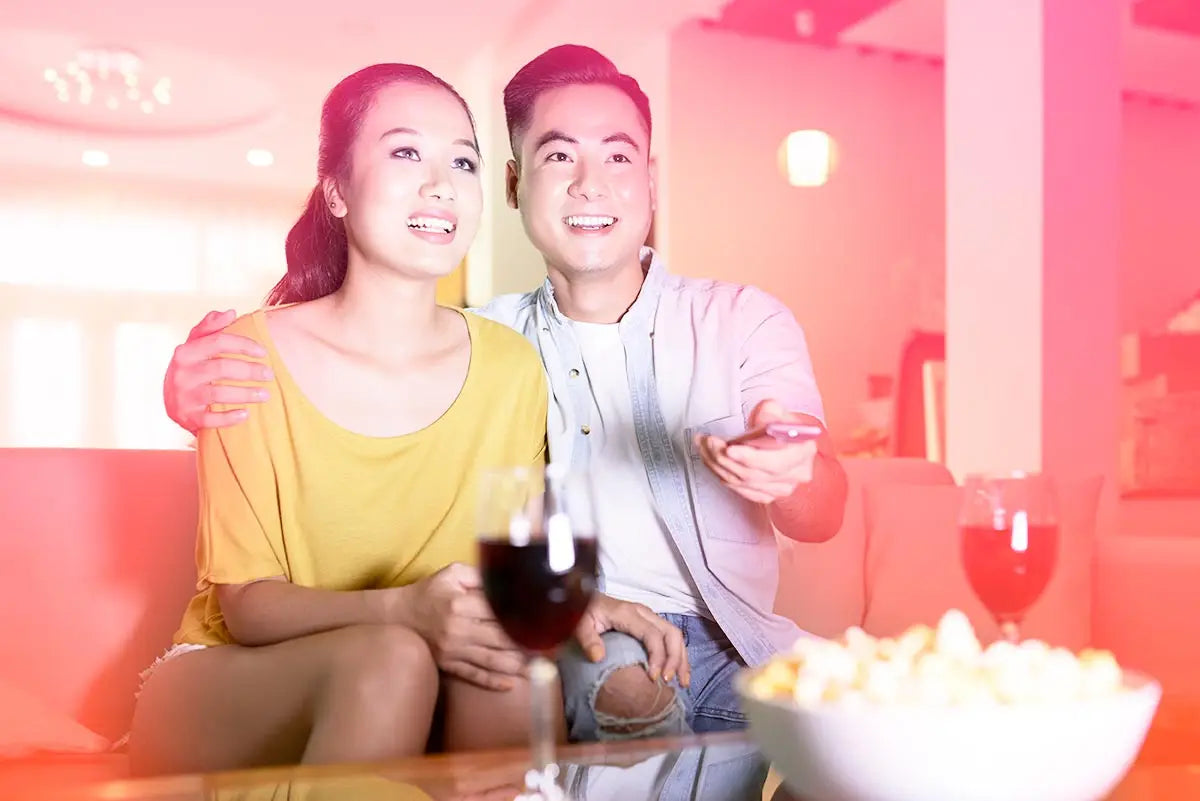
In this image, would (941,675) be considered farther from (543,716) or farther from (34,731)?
(34,731)

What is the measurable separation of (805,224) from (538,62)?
3.26 meters

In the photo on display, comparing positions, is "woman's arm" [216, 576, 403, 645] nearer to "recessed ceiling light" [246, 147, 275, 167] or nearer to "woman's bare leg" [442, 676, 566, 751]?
"woman's bare leg" [442, 676, 566, 751]

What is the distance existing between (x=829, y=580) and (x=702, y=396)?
0.65m

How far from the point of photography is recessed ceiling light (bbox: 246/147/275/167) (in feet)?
22.7

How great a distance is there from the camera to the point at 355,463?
1305 mm

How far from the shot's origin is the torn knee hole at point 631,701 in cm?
127

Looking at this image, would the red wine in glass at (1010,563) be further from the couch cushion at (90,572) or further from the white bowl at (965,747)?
the couch cushion at (90,572)

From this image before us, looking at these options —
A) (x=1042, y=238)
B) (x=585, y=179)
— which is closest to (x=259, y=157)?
(x=1042, y=238)

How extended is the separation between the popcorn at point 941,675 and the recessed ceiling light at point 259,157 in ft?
22.1

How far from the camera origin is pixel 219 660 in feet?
3.88

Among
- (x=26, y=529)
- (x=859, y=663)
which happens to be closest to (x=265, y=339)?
(x=26, y=529)

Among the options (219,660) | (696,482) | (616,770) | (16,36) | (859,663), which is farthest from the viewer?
(16,36)

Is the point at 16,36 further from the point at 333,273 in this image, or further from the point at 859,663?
the point at 859,663

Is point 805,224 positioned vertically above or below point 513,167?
above
